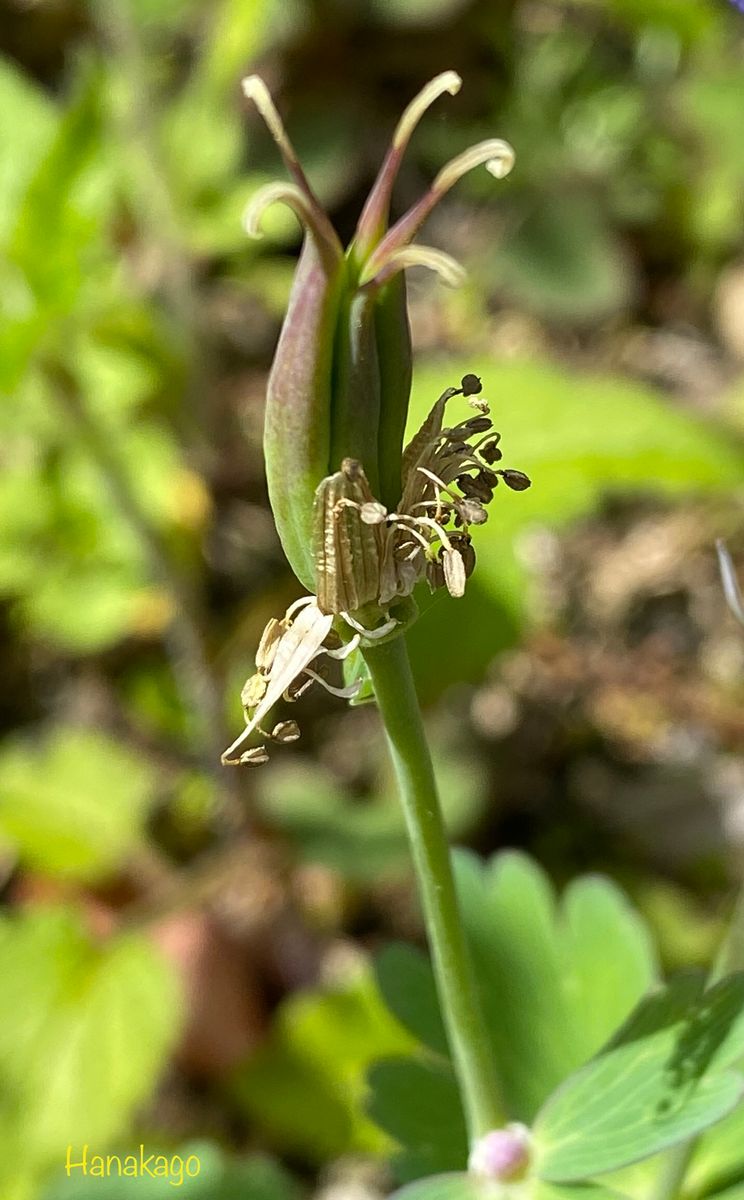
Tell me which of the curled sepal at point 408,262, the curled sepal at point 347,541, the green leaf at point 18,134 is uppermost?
the green leaf at point 18,134

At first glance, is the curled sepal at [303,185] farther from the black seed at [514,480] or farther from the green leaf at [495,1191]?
the green leaf at [495,1191]

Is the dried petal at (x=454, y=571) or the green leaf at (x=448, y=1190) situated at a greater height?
the dried petal at (x=454, y=571)

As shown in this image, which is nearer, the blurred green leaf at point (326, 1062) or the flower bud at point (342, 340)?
the flower bud at point (342, 340)

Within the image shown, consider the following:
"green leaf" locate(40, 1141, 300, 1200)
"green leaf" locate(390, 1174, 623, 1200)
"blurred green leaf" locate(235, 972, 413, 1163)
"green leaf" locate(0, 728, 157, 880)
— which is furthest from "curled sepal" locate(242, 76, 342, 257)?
"green leaf" locate(0, 728, 157, 880)

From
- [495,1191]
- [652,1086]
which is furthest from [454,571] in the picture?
[495,1191]

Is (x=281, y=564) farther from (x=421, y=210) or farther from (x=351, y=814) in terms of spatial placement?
(x=421, y=210)

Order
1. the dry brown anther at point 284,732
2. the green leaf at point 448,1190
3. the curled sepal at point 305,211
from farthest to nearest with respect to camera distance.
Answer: the green leaf at point 448,1190, the dry brown anther at point 284,732, the curled sepal at point 305,211

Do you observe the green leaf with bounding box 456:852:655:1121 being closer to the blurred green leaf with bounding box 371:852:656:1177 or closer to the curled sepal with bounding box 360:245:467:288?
the blurred green leaf with bounding box 371:852:656:1177

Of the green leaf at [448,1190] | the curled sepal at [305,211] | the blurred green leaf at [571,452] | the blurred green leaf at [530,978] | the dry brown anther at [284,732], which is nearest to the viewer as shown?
the curled sepal at [305,211]

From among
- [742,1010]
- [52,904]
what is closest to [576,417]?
[52,904]

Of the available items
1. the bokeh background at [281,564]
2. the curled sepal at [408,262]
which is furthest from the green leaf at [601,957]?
the curled sepal at [408,262]
